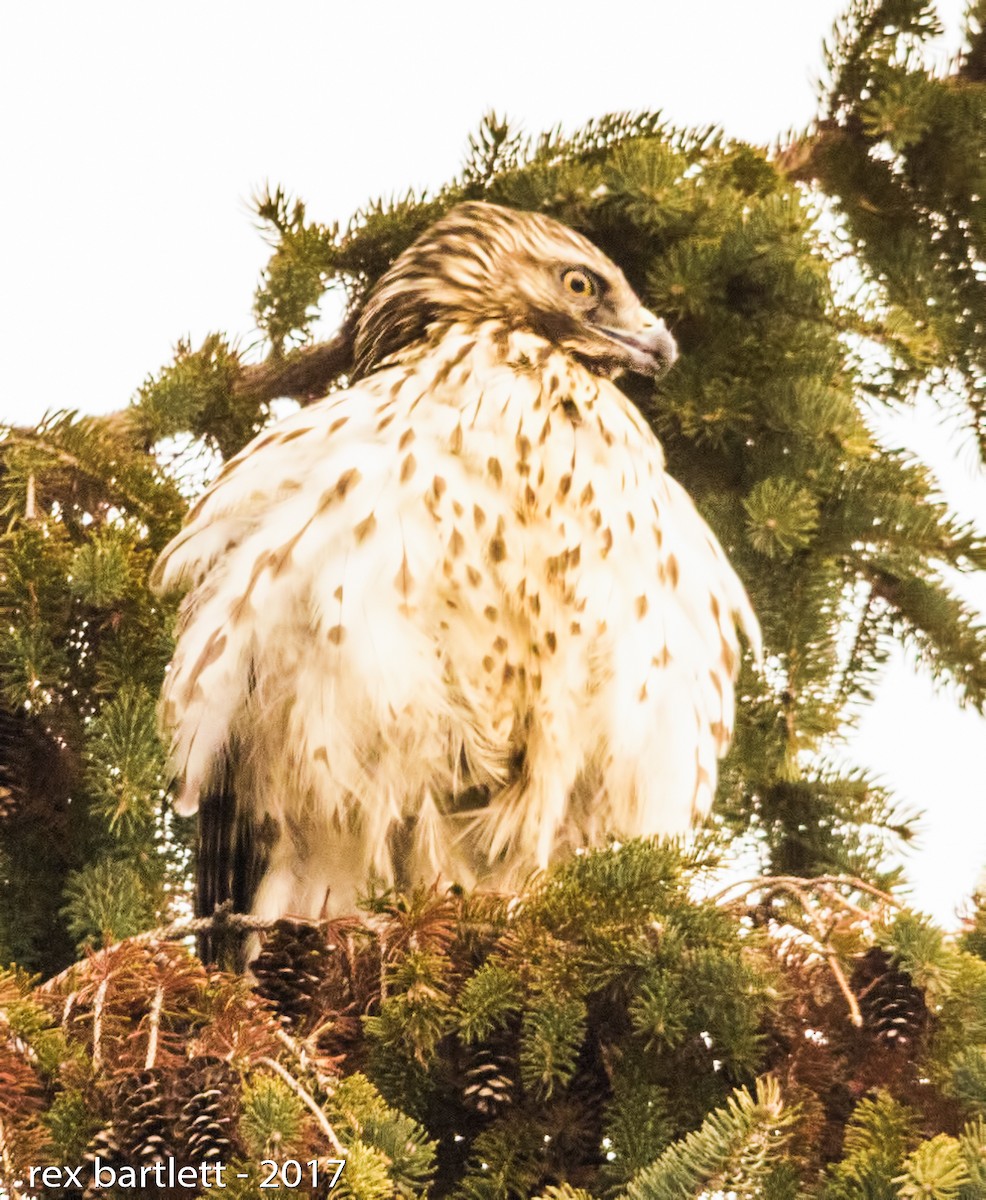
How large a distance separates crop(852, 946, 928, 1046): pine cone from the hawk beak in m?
1.58

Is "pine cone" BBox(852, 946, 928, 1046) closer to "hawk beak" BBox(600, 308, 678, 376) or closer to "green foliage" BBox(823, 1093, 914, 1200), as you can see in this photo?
"green foliage" BBox(823, 1093, 914, 1200)

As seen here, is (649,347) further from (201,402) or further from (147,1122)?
(147,1122)

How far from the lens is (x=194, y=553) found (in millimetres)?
2852

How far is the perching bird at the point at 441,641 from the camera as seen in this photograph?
2660 millimetres

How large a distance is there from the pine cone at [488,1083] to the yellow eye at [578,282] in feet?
5.83

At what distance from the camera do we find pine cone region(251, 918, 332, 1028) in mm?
2045

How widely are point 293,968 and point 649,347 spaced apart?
60.6 inches

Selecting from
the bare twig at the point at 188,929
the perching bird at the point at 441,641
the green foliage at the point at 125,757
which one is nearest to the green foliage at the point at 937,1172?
the bare twig at the point at 188,929

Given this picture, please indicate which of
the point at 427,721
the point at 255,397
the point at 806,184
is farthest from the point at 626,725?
the point at 806,184

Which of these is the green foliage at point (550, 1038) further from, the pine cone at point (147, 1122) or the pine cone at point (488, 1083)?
the pine cone at point (147, 1122)

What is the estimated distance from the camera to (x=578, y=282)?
3.26 metres

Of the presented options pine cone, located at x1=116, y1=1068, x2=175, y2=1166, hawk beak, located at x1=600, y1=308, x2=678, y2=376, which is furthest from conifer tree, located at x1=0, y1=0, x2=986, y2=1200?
hawk beak, located at x1=600, y1=308, x2=678, y2=376

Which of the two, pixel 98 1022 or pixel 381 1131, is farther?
pixel 98 1022

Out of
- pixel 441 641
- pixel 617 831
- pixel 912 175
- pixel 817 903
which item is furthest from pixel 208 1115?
pixel 912 175
